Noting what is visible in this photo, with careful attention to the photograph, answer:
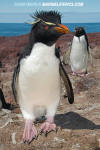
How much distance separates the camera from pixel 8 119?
4.36 m

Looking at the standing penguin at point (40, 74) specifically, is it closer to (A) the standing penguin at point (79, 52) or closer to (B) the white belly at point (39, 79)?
(B) the white belly at point (39, 79)

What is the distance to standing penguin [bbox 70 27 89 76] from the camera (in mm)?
9164

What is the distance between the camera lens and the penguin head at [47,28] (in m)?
3.00

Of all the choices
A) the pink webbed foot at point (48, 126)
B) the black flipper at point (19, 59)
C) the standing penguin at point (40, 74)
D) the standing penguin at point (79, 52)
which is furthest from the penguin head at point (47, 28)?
the standing penguin at point (79, 52)

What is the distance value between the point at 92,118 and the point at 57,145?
5.02ft

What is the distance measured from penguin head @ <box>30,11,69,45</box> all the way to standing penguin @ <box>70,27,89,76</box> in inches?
234

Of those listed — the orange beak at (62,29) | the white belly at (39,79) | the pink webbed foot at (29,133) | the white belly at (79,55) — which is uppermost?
the orange beak at (62,29)

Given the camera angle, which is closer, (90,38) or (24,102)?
(24,102)

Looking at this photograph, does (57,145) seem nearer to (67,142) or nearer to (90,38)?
(67,142)

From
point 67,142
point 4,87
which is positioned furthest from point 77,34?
point 67,142

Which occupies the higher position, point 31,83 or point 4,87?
point 31,83

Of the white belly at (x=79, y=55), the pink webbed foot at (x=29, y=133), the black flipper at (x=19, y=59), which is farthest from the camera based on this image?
the white belly at (x=79, y=55)

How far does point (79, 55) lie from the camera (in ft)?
30.6

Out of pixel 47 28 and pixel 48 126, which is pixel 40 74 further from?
pixel 48 126
